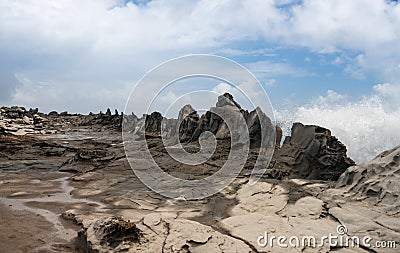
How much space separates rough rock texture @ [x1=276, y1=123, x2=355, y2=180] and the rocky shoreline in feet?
0.14

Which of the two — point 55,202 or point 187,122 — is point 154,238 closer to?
point 55,202

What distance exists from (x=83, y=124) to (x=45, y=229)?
40621 millimetres

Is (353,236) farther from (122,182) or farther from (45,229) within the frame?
(122,182)

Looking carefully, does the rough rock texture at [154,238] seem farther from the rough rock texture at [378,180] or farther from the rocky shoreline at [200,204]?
the rough rock texture at [378,180]

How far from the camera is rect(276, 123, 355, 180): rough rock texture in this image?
13906mm

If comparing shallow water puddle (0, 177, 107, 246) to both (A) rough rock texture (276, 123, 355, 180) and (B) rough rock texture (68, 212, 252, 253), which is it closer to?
(B) rough rock texture (68, 212, 252, 253)

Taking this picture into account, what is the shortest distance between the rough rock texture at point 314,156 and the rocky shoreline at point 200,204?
0.04 metres

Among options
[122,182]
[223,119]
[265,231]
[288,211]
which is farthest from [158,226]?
[223,119]

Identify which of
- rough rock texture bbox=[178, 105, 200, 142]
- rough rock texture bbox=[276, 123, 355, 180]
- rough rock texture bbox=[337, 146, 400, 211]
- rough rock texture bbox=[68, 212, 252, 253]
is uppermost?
rough rock texture bbox=[178, 105, 200, 142]

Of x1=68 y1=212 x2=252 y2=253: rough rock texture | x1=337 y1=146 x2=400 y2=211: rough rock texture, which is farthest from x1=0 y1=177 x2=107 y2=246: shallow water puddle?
x1=337 y1=146 x2=400 y2=211: rough rock texture

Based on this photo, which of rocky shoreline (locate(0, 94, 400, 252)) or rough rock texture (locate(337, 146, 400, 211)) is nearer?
rocky shoreline (locate(0, 94, 400, 252))

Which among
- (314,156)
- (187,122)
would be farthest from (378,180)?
(187,122)

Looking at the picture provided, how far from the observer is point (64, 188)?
39.5 ft

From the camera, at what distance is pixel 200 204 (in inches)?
384
